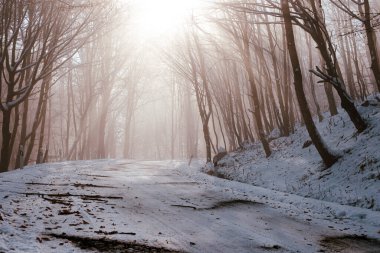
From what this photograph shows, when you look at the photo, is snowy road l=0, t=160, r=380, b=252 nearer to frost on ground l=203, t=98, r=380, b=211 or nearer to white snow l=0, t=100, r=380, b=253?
white snow l=0, t=100, r=380, b=253

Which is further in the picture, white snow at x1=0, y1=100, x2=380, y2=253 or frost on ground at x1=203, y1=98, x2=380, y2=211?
frost on ground at x1=203, y1=98, x2=380, y2=211

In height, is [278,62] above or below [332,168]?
above

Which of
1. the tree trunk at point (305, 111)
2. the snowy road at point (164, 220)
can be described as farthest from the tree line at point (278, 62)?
the snowy road at point (164, 220)

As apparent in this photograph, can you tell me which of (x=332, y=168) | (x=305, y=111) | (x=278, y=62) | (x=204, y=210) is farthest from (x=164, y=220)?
(x=278, y=62)

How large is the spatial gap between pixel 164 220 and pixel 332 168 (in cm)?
587

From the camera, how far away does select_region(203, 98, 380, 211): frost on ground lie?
7.79 meters

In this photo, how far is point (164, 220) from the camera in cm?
553

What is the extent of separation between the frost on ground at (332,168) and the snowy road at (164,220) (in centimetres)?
91

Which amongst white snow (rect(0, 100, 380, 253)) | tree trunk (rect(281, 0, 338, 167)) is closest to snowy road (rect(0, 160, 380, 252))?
white snow (rect(0, 100, 380, 253))

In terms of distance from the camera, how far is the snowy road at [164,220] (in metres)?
4.22

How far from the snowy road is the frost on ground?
2.99 feet

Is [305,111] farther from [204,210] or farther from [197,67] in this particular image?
[197,67]

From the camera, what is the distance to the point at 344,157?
9.45 meters

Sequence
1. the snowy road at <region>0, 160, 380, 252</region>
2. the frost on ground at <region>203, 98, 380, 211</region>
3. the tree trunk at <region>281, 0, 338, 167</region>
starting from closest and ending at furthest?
the snowy road at <region>0, 160, 380, 252</region> < the frost on ground at <region>203, 98, 380, 211</region> < the tree trunk at <region>281, 0, 338, 167</region>
